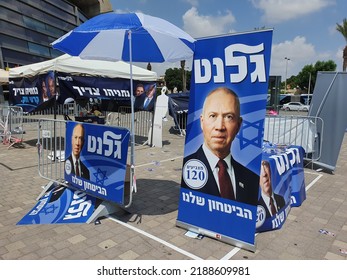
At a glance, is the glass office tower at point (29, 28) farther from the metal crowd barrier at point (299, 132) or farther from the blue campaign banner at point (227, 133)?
the blue campaign banner at point (227, 133)

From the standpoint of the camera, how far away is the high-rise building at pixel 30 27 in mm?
29848

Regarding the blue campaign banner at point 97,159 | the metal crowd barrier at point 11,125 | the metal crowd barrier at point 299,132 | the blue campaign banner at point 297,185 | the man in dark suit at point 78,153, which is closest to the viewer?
the blue campaign banner at point 97,159

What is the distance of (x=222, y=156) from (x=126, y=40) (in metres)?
2.38

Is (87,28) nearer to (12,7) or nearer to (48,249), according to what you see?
(48,249)

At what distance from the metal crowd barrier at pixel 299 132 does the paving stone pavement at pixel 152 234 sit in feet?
5.68

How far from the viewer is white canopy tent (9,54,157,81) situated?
297 inches

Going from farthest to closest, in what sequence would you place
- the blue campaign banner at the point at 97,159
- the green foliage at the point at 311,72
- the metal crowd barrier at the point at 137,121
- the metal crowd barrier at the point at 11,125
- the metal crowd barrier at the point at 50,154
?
the green foliage at the point at 311,72 < the metal crowd barrier at the point at 137,121 < the metal crowd barrier at the point at 11,125 < the metal crowd barrier at the point at 50,154 < the blue campaign banner at the point at 97,159

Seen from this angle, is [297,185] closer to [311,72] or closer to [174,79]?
[311,72]

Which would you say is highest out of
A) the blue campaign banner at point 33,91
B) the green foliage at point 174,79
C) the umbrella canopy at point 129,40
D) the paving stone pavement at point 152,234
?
the green foliage at point 174,79

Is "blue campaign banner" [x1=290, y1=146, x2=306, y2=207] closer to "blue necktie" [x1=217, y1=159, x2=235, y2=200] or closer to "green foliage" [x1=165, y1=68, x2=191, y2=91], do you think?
"blue necktie" [x1=217, y1=159, x2=235, y2=200]

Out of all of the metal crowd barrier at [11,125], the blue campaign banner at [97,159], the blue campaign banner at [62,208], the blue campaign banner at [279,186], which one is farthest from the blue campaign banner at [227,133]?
the metal crowd barrier at [11,125]

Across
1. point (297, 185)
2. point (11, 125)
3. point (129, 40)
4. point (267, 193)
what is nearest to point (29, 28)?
point (11, 125)

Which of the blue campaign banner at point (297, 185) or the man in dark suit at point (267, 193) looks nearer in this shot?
the man in dark suit at point (267, 193)
